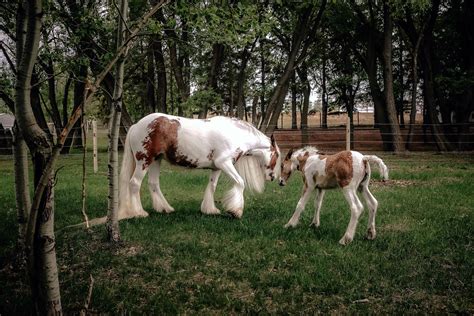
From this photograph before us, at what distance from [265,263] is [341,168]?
6.08ft

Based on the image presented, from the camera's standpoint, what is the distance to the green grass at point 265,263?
418cm

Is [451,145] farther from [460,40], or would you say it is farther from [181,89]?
[181,89]

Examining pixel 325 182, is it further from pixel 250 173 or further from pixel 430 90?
pixel 430 90

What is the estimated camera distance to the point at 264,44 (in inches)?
1030

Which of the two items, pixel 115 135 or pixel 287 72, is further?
pixel 287 72

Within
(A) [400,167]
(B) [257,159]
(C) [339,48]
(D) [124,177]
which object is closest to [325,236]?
(B) [257,159]

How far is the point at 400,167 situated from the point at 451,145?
8171 millimetres

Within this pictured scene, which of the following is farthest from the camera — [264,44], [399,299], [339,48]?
[339,48]

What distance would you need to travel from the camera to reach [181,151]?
25.6 ft

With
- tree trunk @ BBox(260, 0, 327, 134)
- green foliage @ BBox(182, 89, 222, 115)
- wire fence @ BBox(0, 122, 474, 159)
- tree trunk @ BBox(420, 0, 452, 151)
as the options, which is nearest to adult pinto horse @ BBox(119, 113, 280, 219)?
green foliage @ BBox(182, 89, 222, 115)

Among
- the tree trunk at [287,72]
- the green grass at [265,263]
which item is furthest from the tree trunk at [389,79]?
the green grass at [265,263]

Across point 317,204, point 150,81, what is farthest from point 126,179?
point 150,81

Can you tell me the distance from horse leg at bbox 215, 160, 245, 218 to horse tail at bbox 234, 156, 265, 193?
0.64 meters

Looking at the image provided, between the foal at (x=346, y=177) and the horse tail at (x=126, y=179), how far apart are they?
3034mm
